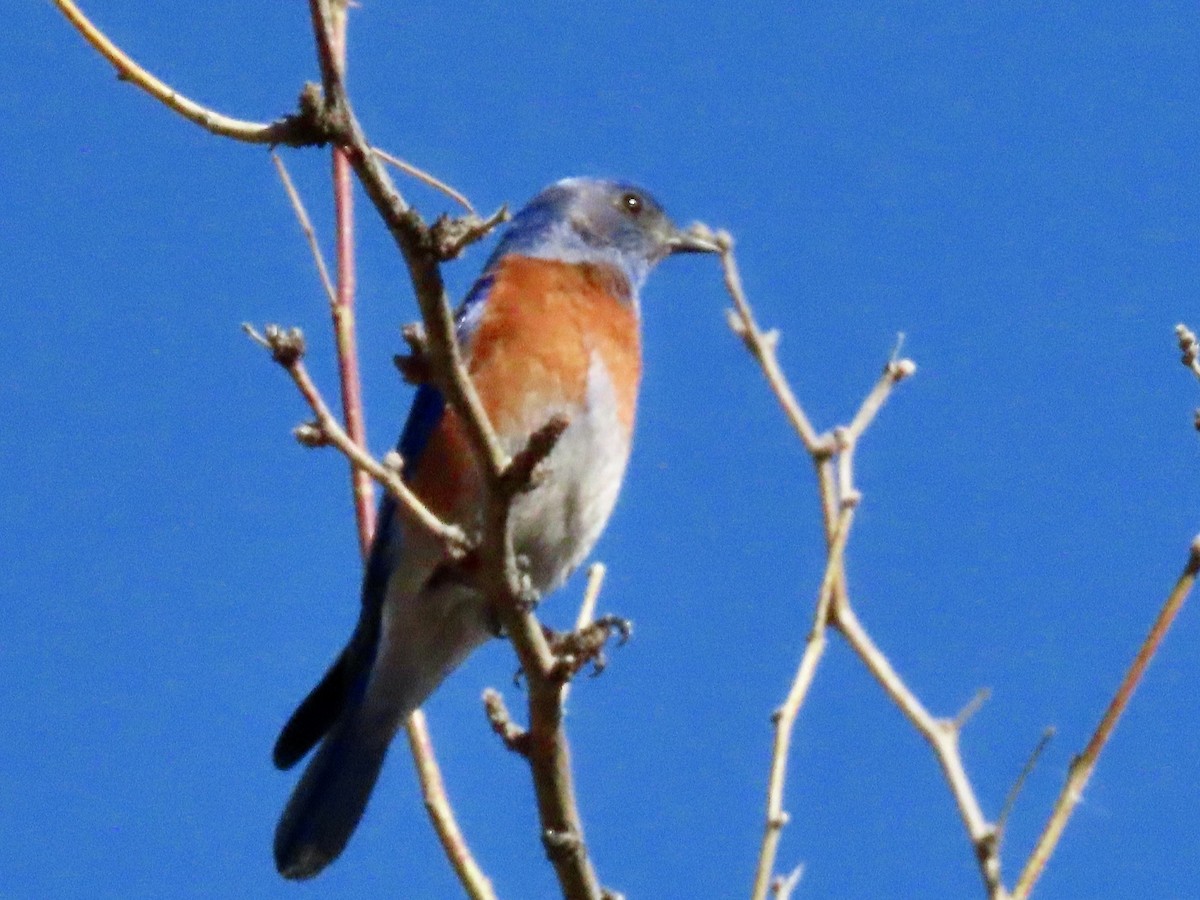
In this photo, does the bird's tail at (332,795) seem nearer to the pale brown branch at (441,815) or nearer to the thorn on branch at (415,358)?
the pale brown branch at (441,815)

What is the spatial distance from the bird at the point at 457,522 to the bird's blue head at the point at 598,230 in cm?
51

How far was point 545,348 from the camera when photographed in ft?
20.1

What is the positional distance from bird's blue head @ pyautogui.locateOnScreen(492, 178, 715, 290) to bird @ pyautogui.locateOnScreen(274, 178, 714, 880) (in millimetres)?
514

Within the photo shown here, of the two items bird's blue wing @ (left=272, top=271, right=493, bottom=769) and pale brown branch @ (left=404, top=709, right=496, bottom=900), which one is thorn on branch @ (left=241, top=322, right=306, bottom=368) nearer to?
pale brown branch @ (left=404, top=709, right=496, bottom=900)

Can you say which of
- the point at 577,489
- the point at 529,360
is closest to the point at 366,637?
the point at 577,489

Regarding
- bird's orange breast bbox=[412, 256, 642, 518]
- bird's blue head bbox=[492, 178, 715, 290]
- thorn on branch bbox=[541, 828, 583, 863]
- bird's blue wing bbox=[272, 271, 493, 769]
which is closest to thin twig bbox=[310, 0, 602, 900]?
thorn on branch bbox=[541, 828, 583, 863]

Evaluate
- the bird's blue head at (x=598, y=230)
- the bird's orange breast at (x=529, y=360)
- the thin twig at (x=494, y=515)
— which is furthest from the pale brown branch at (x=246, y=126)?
the bird's blue head at (x=598, y=230)

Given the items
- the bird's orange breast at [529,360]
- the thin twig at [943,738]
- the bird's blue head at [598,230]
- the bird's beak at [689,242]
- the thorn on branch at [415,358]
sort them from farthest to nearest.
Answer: the bird's beak at [689,242], the bird's blue head at [598,230], the bird's orange breast at [529,360], the thorn on branch at [415,358], the thin twig at [943,738]

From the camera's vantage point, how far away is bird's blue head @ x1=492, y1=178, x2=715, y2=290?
23.1ft

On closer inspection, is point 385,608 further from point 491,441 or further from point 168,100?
point 168,100

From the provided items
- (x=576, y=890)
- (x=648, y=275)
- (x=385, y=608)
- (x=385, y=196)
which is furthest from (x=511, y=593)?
(x=648, y=275)

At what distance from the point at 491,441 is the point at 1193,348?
4.62 ft

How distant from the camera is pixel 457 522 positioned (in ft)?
19.7

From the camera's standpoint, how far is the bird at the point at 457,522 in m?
6.01
